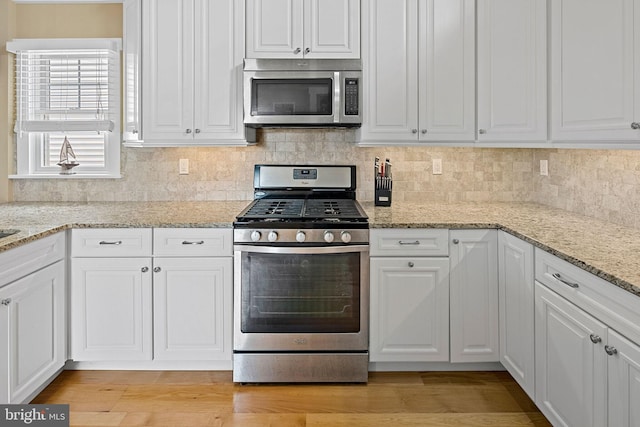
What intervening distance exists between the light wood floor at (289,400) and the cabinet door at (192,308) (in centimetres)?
18

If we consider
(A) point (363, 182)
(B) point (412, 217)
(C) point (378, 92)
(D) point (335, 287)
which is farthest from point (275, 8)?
(D) point (335, 287)

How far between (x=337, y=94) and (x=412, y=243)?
1009 millimetres

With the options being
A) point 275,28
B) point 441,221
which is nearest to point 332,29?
point 275,28

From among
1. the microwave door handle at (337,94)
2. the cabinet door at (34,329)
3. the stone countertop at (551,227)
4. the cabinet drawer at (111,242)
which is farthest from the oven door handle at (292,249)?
the cabinet door at (34,329)

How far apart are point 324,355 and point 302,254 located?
1.83 ft

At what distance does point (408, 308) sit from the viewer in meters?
2.88

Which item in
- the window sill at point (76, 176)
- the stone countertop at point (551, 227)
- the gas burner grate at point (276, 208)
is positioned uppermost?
the window sill at point (76, 176)

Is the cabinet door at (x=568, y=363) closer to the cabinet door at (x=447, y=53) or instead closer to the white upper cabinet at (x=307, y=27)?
the cabinet door at (x=447, y=53)

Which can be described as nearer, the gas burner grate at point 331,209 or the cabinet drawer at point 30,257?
the cabinet drawer at point 30,257

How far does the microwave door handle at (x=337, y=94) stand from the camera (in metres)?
3.16

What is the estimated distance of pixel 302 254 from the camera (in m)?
2.80

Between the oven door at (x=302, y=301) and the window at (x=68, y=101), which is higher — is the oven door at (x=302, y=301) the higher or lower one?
the lower one

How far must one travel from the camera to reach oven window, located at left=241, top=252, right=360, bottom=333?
2807 millimetres

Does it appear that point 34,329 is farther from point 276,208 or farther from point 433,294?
point 433,294
